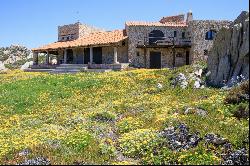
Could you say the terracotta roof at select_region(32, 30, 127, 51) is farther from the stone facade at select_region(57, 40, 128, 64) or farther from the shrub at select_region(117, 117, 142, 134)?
the shrub at select_region(117, 117, 142, 134)

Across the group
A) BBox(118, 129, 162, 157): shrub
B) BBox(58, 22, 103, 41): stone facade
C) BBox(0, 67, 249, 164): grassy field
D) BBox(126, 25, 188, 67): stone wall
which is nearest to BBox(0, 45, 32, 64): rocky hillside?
BBox(58, 22, 103, 41): stone facade

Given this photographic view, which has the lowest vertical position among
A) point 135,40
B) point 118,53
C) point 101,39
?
point 118,53

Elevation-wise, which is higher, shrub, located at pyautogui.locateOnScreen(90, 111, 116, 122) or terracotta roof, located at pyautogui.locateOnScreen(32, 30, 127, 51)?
terracotta roof, located at pyautogui.locateOnScreen(32, 30, 127, 51)

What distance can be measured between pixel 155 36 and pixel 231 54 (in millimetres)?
31598

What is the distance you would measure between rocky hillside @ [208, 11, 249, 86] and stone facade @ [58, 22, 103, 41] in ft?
147

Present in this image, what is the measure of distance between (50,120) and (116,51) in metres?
36.0

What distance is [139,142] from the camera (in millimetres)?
20562

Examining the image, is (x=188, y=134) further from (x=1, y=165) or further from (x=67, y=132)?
(x=1, y=165)

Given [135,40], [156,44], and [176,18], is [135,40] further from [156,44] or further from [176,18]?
[176,18]

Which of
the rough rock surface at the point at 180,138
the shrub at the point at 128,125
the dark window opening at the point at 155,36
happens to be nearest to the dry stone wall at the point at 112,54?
the dark window opening at the point at 155,36

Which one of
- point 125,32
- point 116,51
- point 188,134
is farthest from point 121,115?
point 125,32

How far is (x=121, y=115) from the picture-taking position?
28953 mm

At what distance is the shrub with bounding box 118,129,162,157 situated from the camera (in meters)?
19.5

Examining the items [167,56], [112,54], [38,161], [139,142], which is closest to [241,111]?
[139,142]
